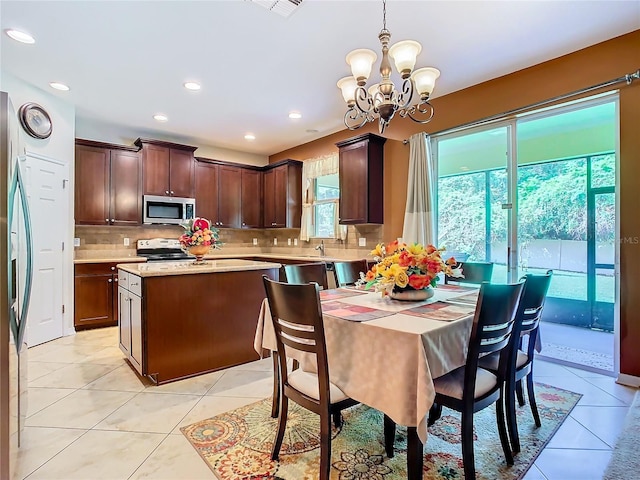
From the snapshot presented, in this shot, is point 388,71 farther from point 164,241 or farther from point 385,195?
point 164,241

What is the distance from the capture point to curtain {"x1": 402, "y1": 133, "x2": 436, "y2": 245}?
3922mm

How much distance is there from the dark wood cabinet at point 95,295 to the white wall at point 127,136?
1944 millimetres

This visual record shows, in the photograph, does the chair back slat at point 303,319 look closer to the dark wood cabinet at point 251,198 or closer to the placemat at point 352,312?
the placemat at point 352,312

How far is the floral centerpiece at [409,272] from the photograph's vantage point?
1.92 meters

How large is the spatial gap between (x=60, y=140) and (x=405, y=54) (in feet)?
13.5

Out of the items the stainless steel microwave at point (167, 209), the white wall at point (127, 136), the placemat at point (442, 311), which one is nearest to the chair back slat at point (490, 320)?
the placemat at point (442, 311)

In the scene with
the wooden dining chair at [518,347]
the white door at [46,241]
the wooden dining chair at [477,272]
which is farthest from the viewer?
the white door at [46,241]

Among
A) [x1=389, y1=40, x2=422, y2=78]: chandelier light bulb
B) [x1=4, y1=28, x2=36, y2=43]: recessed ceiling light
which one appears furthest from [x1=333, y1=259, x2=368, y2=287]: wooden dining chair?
[x1=4, y1=28, x2=36, y2=43]: recessed ceiling light

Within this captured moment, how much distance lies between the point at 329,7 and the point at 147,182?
3853 millimetres

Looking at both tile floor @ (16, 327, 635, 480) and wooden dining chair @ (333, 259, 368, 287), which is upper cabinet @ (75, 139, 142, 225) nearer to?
tile floor @ (16, 327, 635, 480)

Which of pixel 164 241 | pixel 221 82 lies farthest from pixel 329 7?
pixel 164 241

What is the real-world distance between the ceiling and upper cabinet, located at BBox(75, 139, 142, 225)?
0.76 meters

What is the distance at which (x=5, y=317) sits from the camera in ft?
A: 4.51

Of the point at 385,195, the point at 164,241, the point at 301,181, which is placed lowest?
the point at 164,241
